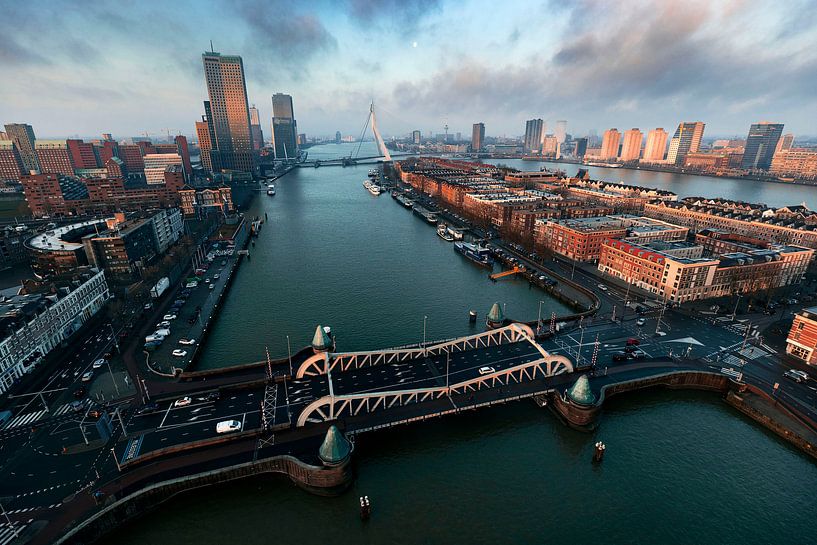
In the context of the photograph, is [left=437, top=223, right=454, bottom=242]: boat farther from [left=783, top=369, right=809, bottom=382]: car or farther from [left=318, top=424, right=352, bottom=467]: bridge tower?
[left=318, top=424, right=352, bottom=467]: bridge tower

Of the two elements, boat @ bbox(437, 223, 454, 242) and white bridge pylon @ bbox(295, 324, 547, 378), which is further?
boat @ bbox(437, 223, 454, 242)

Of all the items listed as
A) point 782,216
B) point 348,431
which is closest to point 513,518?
point 348,431

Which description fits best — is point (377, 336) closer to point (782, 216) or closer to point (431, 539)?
point (431, 539)

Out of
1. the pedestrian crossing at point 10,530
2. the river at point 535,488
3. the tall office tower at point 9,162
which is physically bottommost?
the river at point 535,488

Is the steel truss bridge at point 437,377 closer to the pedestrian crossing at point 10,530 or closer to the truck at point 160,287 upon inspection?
the pedestrian crossing at point 10,530

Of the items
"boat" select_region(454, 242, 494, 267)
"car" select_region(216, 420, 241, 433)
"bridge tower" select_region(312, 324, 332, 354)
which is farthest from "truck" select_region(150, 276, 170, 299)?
"boat" select_region(454, 242, 494, 267)

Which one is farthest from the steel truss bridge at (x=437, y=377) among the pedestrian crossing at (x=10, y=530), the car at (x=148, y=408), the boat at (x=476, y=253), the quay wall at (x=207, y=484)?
the boat at (x=476, y=253)

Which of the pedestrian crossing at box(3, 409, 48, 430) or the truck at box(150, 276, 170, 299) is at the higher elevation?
the truck at box(150, 276, 170, 299)
